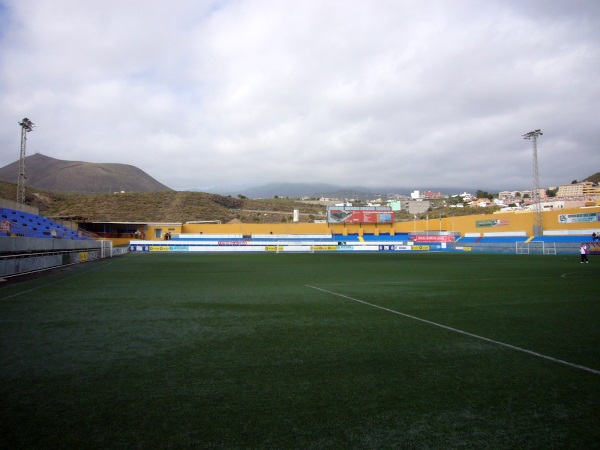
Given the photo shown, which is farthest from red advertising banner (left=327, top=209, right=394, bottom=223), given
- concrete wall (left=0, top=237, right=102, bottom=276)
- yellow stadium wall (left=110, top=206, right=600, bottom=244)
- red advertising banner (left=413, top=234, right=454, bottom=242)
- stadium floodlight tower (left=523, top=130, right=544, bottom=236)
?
concrete wall (left=0, top=237, right=102, bottom=276)

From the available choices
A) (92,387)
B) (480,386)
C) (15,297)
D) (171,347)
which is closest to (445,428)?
(480,386)

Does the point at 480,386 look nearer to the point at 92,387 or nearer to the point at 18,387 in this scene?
the point at 92,387

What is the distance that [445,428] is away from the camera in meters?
3.18

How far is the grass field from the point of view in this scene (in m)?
3.08

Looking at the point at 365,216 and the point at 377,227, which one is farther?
the point at 377,227

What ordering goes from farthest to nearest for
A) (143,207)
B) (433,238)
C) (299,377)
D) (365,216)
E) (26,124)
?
1. (143,207)
2. (365,216)
3. (433,238)
4. (26,124)
5. (299,377)

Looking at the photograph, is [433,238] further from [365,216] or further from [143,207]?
[143,207]

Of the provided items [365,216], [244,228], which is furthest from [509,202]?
[244,228]

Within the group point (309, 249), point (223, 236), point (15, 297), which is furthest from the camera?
point (223, 236)

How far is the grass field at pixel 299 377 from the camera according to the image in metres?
3.08

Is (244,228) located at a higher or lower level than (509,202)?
lower

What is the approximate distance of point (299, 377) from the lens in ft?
14.3

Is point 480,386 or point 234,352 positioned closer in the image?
point 480,386

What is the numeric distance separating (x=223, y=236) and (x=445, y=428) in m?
62.2
